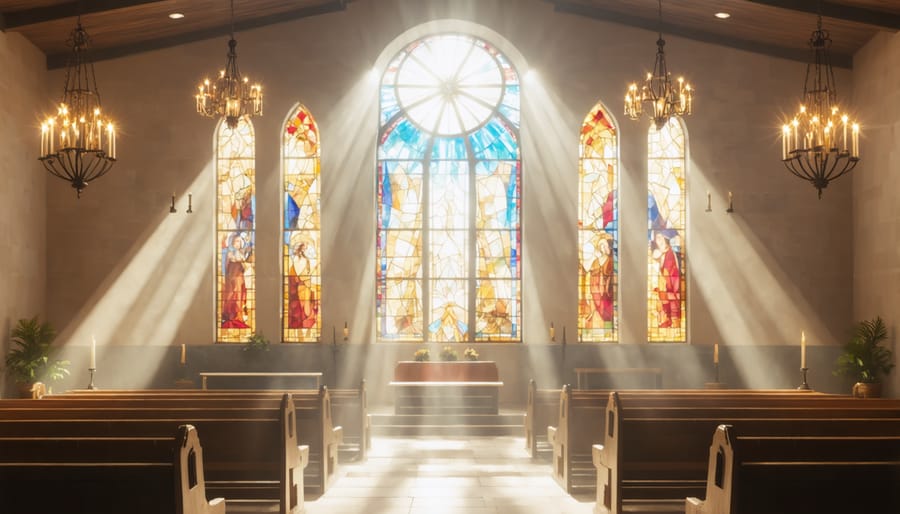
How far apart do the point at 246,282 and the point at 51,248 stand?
276cm

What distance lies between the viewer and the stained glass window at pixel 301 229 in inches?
544

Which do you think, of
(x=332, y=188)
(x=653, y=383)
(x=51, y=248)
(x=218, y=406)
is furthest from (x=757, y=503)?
(x=51, y=248)

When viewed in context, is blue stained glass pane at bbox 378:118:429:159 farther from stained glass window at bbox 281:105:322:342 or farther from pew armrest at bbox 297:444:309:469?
pew armrest at bbox 297:444:309:469

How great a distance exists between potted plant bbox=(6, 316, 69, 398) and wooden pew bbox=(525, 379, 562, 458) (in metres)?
6.13

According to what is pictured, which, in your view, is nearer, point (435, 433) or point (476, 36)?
point (435, 433)

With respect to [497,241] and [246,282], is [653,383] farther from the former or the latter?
[246,282]

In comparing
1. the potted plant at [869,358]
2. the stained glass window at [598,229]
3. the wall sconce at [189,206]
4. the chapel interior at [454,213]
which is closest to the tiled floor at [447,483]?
the chapel interior at [454,213]

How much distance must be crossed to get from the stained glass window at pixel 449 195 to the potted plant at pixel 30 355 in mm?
4468

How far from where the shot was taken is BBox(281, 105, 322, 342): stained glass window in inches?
544

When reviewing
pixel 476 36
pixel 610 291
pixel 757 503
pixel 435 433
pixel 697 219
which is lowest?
pixel 435 433

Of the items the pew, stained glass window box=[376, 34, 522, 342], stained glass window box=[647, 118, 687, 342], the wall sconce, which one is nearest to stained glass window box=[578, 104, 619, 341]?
stained glass window box=[647, 118, 687, 342]

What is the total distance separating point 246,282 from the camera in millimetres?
13820

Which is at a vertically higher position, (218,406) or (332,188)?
(332,188)

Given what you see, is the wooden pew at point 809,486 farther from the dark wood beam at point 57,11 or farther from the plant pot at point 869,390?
the dark wood beam at point 57,11
